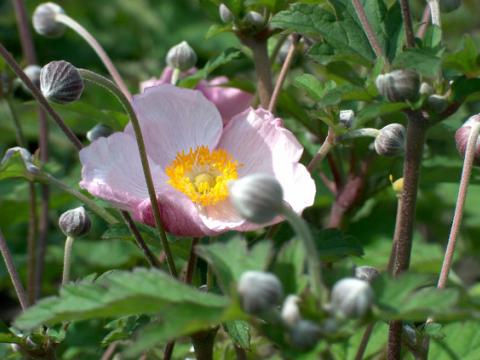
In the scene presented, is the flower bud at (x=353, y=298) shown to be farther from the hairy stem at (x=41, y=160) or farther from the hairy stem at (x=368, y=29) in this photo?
the hairy stem at (x=41, y=160)

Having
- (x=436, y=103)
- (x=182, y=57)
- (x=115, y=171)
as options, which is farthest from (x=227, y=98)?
(x=436, y=103)

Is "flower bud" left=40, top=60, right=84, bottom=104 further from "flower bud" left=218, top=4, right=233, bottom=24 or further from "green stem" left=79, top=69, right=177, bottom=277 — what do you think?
"flower bud" left=218, top=4, right=233, bottom=24

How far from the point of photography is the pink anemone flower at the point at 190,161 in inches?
53.0

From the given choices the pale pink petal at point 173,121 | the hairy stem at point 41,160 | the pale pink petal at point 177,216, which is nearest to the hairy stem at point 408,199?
the pale pink petal at point 177,216

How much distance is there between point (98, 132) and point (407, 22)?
23.9 inches

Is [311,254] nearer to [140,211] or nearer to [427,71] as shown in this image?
[427,71]

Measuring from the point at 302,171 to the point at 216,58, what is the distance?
34 cm

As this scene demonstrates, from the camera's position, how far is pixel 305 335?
36.7 inches

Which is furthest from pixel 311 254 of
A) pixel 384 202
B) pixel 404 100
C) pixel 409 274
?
pixel 384 202

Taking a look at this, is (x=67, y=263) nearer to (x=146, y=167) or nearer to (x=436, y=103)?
(x=146, y=167)

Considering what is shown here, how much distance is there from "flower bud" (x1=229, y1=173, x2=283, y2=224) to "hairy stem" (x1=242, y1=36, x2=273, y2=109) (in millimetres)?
637

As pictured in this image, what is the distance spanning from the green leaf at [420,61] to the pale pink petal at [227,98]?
0.60m

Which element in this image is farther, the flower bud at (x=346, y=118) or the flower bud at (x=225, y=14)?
the flower bud at (x=225, y=14)

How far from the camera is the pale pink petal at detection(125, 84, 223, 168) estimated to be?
59.1 inches
